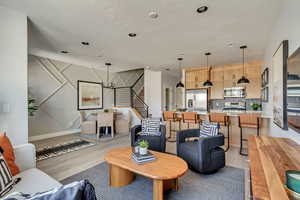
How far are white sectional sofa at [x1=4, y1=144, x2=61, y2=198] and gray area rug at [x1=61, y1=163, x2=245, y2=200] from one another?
0.69 meters

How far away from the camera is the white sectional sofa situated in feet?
4.51

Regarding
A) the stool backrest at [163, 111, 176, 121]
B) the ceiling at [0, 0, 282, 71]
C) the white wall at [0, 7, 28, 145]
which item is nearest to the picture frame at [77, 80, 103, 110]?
the ceiling at [0, 0, 282, 71]

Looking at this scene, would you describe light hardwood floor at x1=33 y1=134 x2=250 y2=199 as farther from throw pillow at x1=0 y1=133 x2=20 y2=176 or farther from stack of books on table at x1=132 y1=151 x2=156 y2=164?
stack of books on table at x1=132 y1=151 x2=156 y2=164

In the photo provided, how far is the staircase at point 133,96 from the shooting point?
7059 millimetres

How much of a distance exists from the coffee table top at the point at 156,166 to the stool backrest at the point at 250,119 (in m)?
2.34

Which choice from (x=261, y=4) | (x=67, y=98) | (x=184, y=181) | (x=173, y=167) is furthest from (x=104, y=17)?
(x=67, y=98)

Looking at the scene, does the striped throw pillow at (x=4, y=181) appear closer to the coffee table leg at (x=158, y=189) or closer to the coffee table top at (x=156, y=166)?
the coffee table top at (x=156, y=166)

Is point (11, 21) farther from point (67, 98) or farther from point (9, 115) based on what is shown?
point (67, 98)

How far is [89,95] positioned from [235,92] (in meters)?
6.04

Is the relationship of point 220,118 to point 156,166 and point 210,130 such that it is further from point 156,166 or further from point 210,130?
point 156,166

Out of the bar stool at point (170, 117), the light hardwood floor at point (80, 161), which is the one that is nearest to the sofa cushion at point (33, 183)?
the light hardwood floor at point (80, 161)

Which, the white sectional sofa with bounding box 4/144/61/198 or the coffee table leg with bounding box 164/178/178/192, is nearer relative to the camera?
the white sectional sofa with bounding box 4/144/61/198

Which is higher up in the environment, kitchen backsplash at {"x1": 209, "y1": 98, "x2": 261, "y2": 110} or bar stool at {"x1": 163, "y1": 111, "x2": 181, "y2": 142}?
kitchen backsplash at {"x1": 209, "y1": 98, "x2": 261, "y2": 110}

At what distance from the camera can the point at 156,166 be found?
6.13 ft
